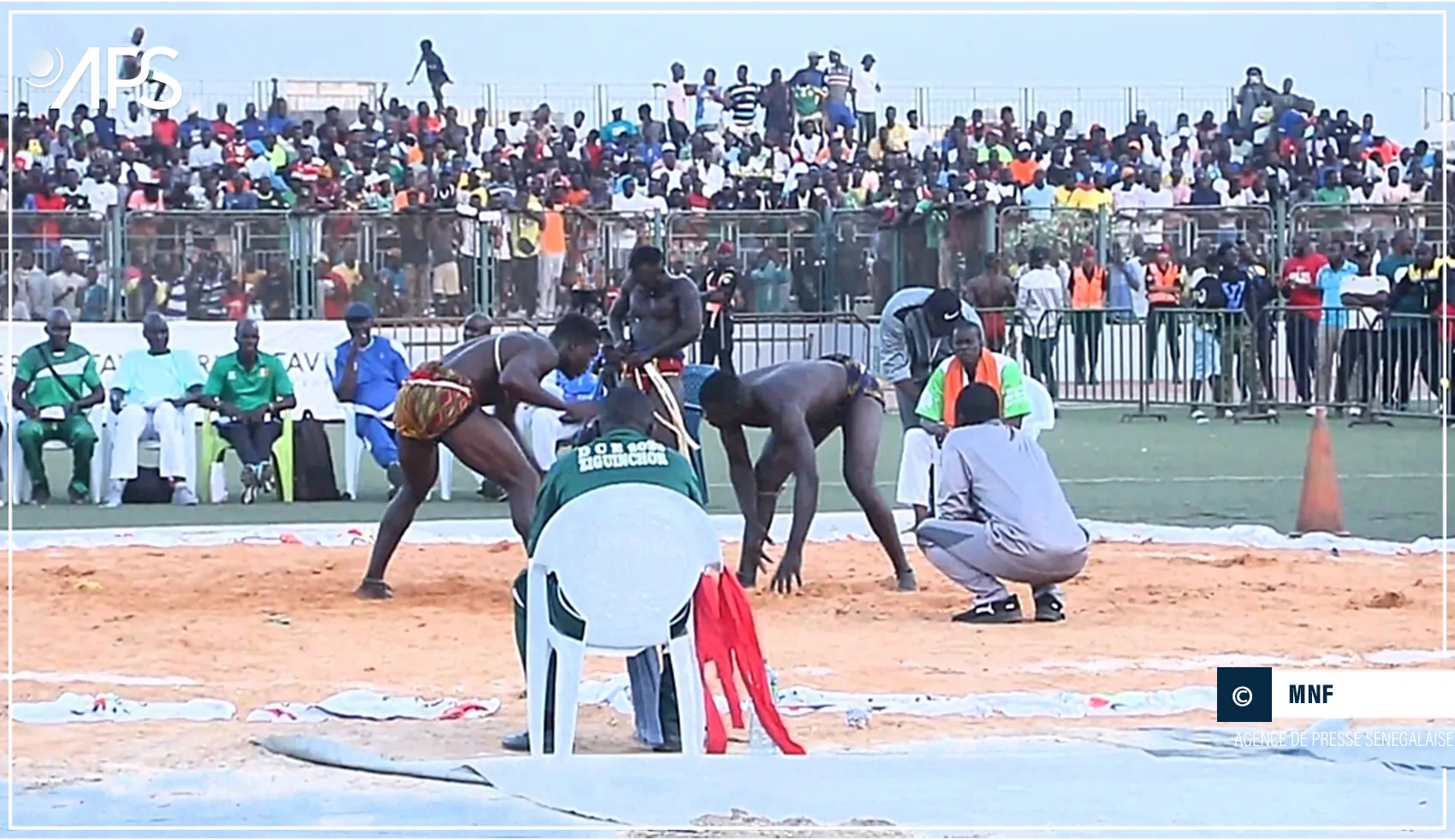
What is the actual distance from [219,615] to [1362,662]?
5.19m

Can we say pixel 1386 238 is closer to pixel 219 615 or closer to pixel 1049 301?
pixel 1049 301

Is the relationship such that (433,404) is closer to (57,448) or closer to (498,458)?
(498,458)

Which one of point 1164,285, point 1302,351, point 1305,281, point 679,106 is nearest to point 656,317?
point 1302,351

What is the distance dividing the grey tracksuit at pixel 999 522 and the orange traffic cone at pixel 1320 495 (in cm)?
371

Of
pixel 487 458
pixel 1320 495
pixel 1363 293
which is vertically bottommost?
pixel 1320 495

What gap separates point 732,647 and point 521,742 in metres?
0.83

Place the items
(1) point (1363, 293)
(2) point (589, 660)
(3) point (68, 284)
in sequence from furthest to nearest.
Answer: (1) point (1363, 293)
(3) point (68, 284)
(2) point (589, 660)

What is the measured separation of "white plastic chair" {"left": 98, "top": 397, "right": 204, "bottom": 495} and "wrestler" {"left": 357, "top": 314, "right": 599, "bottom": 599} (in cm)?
559

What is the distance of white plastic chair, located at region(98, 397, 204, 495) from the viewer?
17.2 m

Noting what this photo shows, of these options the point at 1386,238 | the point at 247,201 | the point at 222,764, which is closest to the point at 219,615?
the point at 222,764

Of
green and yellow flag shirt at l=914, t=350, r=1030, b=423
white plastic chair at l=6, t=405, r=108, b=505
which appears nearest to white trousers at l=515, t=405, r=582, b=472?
white plastic chair at l=6, t=405, r=108, b=505

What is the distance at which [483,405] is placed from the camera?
11898 millimetres

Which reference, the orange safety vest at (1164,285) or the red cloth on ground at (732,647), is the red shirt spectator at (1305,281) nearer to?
the orange safety vest at (1164,285)

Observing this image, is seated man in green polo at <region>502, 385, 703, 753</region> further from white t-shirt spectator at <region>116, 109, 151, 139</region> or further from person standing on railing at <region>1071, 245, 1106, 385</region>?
white t-shirt spectator at <region>116, 109, 151, 139</region>
